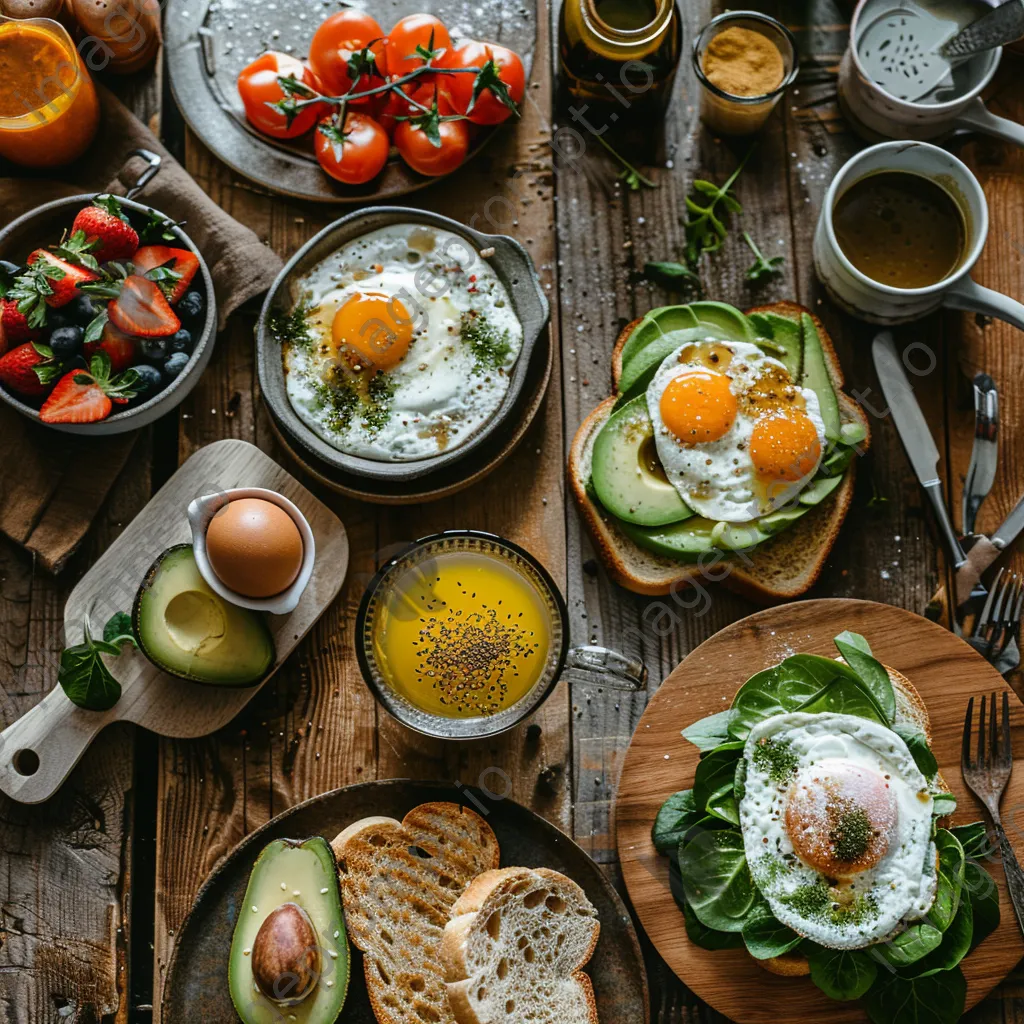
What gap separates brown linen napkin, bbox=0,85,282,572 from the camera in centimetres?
300

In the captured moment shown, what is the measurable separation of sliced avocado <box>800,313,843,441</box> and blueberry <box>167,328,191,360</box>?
1685 millimetres

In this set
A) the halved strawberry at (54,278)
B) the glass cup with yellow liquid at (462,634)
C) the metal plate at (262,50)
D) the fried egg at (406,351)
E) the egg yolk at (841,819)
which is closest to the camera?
the egg yolk at (841,819)

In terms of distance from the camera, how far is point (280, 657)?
9.76ft

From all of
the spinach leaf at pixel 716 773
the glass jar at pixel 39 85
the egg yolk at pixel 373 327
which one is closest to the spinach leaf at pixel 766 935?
the spinach leaf at pixel 716 773

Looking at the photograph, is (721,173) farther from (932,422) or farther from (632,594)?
(632,594)

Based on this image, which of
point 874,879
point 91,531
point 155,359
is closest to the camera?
point 874,879

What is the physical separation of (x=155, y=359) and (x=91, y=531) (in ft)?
1.80

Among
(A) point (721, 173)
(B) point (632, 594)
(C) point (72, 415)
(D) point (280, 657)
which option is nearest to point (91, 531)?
(C) point (72, 415)

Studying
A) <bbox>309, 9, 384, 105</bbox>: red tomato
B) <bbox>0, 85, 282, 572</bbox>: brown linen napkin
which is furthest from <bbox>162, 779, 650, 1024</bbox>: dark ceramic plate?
<bbox>309, 9, 384, 105</bbox>: red tomato

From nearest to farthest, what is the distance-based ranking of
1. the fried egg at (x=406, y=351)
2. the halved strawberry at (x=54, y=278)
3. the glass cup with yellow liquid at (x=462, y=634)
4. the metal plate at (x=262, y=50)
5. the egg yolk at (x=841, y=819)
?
1. the egg yolk at (x=841, y=819)
2. the halved strawberry at (x=54, y=278)
3. the glass cup with yellow liquid at (x=462, y=634)
4. the fried egg at (x=406, y=351)
5. the metal plate at (x=262, y=50)

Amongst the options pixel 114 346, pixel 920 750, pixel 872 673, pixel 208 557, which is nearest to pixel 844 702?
pixel 872 673

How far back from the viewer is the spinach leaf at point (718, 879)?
273 cm

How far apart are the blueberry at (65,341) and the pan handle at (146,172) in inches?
19.1

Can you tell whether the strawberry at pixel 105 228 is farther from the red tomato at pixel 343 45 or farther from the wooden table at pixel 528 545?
the red tomato at pixel 343 45
